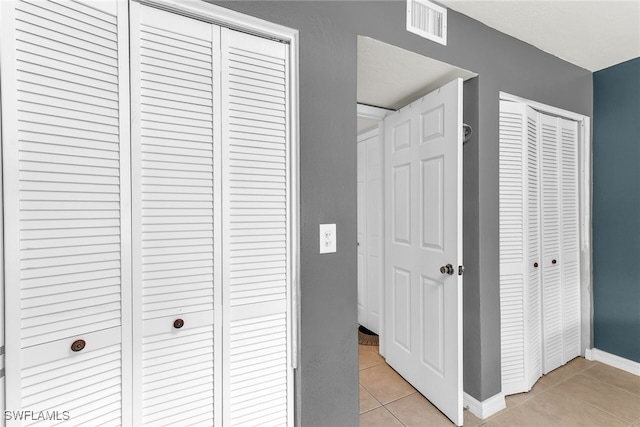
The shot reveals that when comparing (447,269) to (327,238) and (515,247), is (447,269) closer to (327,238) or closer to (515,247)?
(515,247)

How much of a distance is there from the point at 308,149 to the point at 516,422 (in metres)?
1.99

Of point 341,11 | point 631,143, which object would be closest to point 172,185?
point 341,11

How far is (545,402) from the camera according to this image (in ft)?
6.18

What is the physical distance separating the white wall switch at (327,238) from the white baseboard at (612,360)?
2.64 metres

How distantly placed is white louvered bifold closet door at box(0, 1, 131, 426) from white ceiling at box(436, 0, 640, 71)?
166 centimetres

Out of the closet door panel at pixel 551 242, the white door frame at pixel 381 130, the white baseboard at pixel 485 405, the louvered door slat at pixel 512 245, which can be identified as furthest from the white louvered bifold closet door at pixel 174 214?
the closet door panel at pixel 551 242

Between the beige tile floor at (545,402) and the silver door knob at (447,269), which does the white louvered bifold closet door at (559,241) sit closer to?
the beige tile floor at (545,402)

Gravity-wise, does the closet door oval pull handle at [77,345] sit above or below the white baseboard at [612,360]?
above

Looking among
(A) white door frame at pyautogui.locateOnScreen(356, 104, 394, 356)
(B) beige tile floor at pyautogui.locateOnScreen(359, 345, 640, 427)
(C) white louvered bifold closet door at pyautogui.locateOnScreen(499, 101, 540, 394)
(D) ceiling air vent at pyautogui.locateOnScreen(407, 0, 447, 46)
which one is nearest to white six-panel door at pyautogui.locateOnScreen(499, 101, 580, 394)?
(C) white louvered bifold closet door at pyautogui.locateOnScreen(499, 101, 540, 394)

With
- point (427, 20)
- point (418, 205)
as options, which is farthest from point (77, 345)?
point (427, 20)

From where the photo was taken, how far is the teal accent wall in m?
2.20

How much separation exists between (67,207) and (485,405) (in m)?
2.30

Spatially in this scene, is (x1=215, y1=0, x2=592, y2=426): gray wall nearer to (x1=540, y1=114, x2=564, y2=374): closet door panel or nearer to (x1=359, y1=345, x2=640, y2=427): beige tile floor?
(x1=359, y1=345, x2=640, y2=427): beige tile floor

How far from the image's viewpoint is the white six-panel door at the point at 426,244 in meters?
1.65
